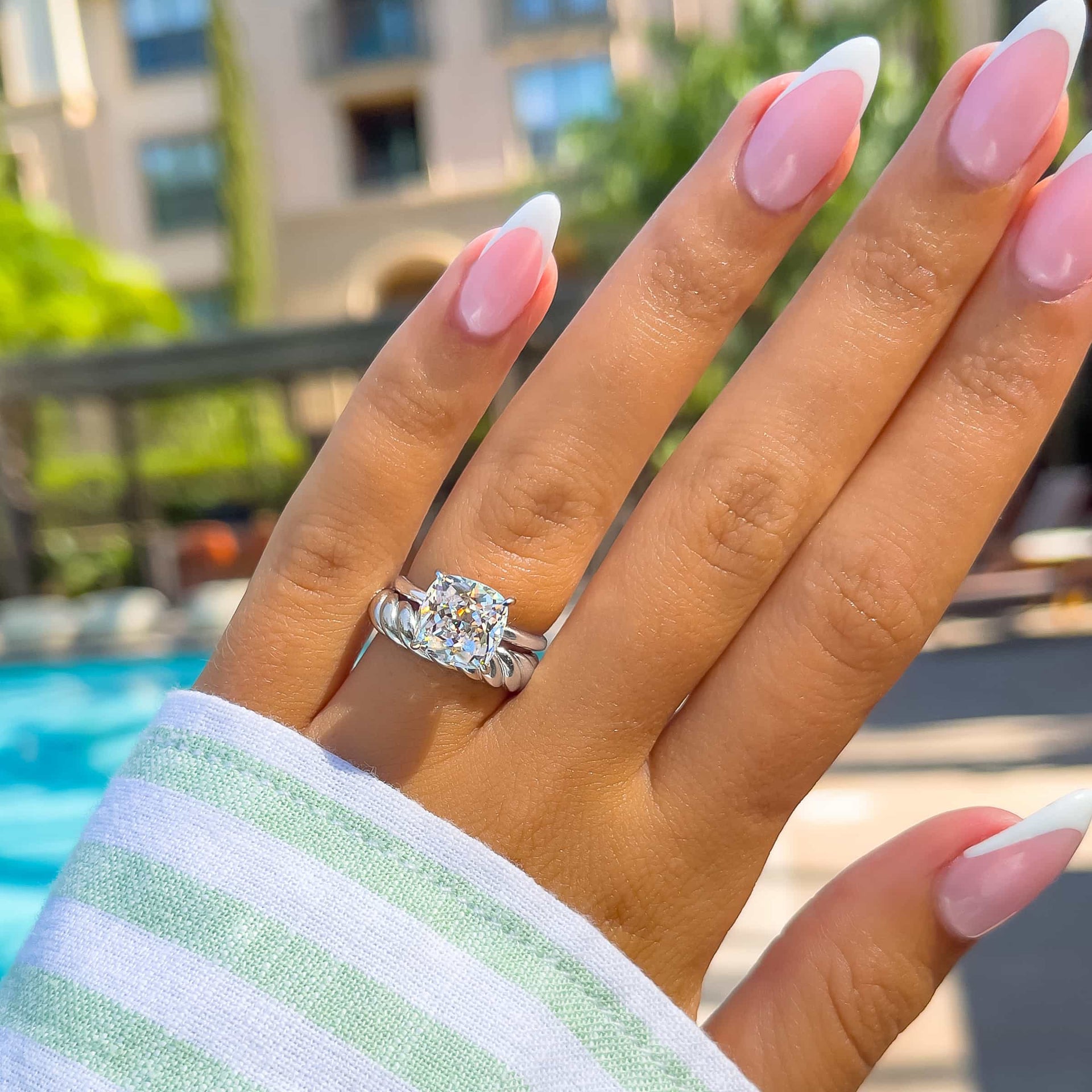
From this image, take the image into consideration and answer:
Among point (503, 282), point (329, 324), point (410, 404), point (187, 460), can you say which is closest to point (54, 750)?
point (329, 324)

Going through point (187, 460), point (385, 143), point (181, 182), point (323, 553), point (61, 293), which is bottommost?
point (323, 553)

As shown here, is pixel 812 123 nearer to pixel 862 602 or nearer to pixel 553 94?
pixel 862 602

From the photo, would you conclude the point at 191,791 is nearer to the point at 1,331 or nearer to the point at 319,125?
the point at 1,331

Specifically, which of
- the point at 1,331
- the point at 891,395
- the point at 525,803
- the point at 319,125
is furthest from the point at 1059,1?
the point at 319,125

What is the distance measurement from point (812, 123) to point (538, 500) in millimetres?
433

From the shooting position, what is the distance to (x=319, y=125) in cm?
1897

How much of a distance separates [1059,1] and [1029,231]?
19cm

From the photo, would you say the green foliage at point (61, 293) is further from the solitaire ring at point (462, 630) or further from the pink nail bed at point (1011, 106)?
the pink nail bed at point (1011, 106)

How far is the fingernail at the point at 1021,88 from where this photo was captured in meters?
0.86

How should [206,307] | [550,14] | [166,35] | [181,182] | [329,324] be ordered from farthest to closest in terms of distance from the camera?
1. [206,307]
2. [181,182]
3. [166,35]
4. [550,14]
5. [329,324]

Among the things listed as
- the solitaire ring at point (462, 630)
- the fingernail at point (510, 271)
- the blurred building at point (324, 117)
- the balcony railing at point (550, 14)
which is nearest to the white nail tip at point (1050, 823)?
the solitaire ring at point (462, 630)

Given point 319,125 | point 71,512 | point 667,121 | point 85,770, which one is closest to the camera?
point 85,770

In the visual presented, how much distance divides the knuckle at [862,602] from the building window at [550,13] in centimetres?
1884

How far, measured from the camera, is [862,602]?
987 millimetres
